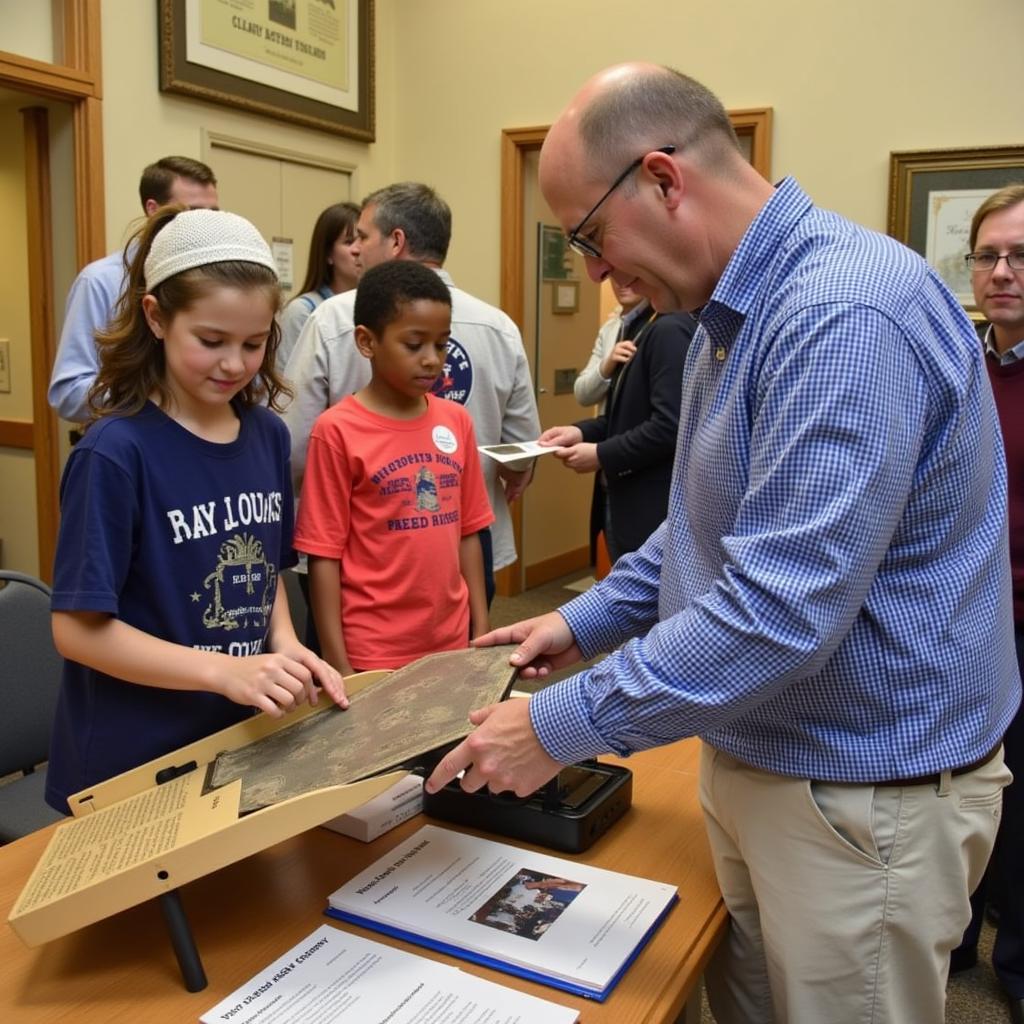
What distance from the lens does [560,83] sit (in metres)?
4.95

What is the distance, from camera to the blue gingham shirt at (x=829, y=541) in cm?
94

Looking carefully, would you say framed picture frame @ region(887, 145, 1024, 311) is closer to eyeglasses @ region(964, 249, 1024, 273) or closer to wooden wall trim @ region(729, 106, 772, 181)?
wooden wall trim @ region(729, 106, 772, 181)

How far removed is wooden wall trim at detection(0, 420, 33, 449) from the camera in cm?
436

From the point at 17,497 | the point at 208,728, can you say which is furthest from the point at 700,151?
the point at 17,497

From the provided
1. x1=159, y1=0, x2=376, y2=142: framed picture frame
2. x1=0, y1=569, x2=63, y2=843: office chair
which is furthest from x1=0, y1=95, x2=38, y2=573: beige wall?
x1=0, y1=569, x2=63, y2=843: office chair

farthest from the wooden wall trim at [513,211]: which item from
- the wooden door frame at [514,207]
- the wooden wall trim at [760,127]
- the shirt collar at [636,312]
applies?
the shirt collar at [636,312]

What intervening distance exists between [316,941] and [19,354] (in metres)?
4.13

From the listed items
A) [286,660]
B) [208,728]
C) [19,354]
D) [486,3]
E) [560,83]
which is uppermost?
[486,3]

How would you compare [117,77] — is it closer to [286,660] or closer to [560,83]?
[560,83]

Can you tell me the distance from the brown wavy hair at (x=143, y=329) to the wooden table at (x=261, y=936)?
599 mm

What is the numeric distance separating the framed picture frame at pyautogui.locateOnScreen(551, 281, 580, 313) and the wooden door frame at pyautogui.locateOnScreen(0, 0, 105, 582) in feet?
8.28

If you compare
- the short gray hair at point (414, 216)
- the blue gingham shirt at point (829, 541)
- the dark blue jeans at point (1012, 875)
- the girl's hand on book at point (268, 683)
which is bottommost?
the dark blue jeans at point (1012, 875)

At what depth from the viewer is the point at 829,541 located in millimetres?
933

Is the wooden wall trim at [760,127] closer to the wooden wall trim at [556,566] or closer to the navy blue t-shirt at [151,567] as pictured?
the wooden wall trim at [556,566]
